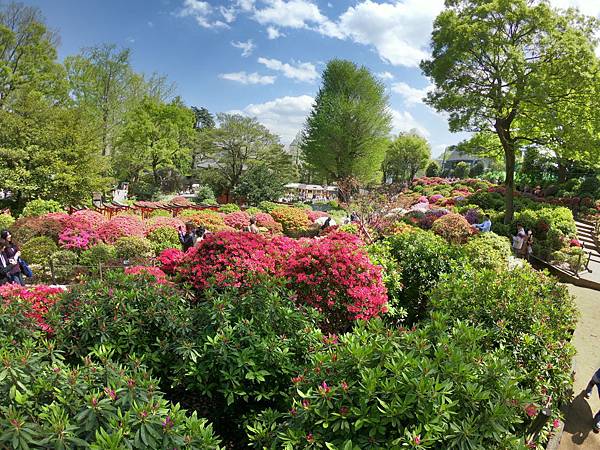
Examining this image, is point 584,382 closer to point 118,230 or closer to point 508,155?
point 118,230

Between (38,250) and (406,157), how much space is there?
57142 millimetres

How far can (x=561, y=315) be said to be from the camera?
5320 mm

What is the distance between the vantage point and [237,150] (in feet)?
100

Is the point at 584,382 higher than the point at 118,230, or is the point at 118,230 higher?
the point at 118,230

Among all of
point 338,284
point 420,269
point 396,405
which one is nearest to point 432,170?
point 420,269

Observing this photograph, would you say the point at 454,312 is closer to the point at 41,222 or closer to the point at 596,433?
the point at 596,433

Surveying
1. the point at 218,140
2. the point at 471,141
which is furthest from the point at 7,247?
the point at 218,140

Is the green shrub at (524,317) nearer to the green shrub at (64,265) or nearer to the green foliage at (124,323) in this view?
the green foliage at (124,323)

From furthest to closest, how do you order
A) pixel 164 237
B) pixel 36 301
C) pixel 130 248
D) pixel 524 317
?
pixel 164 237 → pixel 130 248 → pixel 36 301 → pixel 524 317

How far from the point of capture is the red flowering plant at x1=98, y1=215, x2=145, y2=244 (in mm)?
11637

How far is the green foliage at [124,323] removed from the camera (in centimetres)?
371

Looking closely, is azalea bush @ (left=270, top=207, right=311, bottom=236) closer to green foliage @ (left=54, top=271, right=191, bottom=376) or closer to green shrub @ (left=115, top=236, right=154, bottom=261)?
green shrub @ (left=115, top=236, right=154, bottom=261)

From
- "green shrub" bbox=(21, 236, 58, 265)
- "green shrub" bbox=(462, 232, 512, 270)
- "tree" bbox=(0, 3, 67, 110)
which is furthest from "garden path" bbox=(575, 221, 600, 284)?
"tree" bbox=(0, 3, 67, 110)

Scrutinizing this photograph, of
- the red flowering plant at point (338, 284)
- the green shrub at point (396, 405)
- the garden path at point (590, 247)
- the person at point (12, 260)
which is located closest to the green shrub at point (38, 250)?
the person at point (12, 260)
